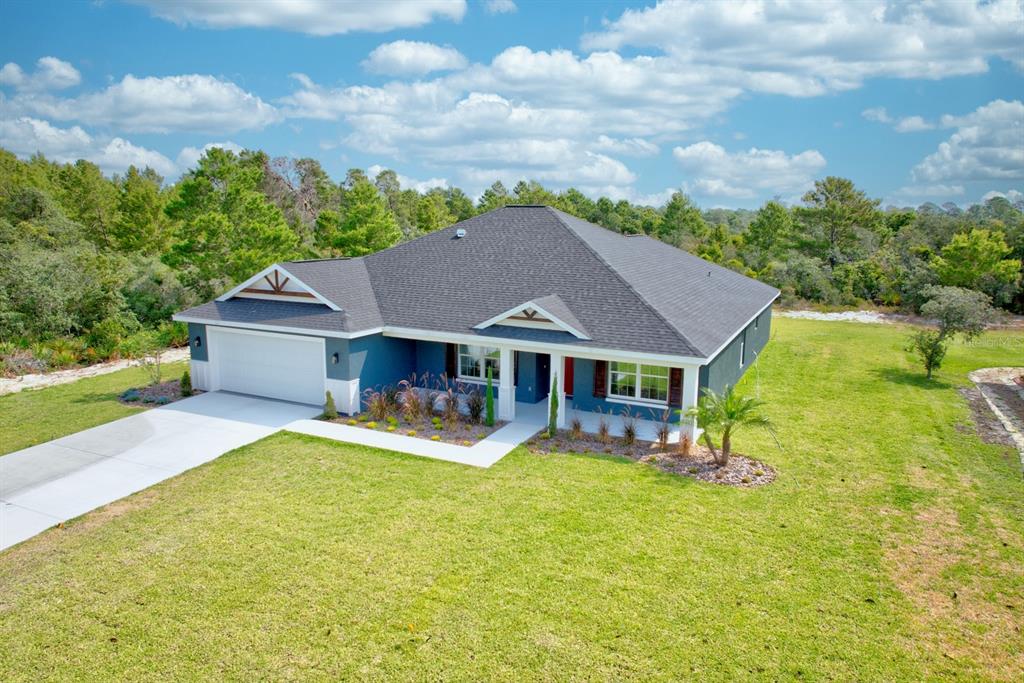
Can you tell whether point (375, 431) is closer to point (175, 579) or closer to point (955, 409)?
point (175, 579)

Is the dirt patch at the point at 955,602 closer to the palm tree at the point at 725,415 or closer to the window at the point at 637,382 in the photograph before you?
the palm tree at the point at 725,415

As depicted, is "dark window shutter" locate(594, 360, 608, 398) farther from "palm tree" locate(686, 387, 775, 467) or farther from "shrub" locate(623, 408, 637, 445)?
"palm tree" locate(686, 387, 775, 467)

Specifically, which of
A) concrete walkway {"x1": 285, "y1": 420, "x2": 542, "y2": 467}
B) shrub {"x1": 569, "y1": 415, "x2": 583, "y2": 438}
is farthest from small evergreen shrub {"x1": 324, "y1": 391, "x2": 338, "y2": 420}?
shrub {"x1": 569, "y1": 415, "x2": 583, "y2": 438}

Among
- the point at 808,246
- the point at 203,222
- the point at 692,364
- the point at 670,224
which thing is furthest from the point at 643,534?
the point at 670,224

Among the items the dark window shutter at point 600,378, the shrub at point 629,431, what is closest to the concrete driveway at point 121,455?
the dark window shutter at point 600,378

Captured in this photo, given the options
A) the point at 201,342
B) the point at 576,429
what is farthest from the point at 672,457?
the point at 201,342

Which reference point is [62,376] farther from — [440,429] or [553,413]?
[553,413]
